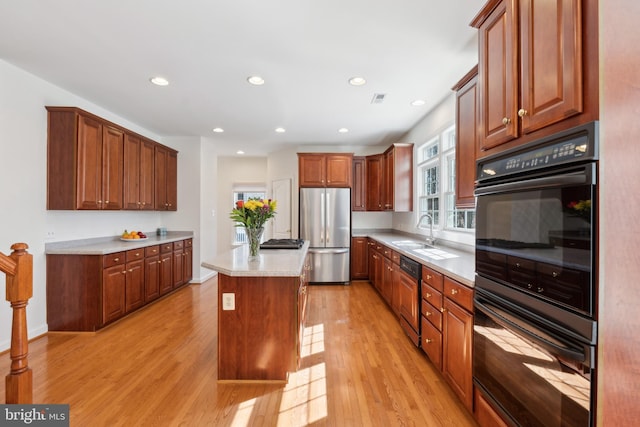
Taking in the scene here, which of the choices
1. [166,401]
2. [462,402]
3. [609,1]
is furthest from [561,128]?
[166,401]

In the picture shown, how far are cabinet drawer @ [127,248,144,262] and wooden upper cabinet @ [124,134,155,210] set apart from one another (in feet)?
2.17

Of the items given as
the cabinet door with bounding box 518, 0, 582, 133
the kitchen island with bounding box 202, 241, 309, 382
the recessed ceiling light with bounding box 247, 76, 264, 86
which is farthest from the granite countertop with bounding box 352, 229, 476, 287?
the recessed ceiling light with bounding box 247, 76, 264, 86

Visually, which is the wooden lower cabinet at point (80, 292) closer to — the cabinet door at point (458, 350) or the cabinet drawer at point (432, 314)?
the cabinet drawer at point (432, 314)

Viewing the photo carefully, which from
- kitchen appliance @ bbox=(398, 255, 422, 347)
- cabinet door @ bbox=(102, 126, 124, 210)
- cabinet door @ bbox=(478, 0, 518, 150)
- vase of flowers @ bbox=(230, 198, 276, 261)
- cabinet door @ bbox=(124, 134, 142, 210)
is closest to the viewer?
cabinet door @ bbox=(478, 0, 518, 150)

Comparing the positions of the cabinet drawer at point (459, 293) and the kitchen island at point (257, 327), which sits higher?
the cabinet drawer at point (459, 293)

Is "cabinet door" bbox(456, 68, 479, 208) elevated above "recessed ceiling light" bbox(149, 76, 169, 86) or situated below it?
below

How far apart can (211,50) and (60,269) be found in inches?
113

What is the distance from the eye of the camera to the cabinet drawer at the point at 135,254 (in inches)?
148

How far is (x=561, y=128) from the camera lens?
1.13 metres

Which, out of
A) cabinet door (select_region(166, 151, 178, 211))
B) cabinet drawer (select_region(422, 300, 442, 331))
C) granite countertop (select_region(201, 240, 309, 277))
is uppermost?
cabinet door (select_region(166, 151, 178, 211))

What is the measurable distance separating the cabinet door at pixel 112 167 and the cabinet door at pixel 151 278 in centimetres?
85

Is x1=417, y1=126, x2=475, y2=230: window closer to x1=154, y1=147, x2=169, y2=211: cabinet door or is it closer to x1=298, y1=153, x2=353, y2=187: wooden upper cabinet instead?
x1=298, y1=153, x2=353, y2=187: wooden upper cabinet

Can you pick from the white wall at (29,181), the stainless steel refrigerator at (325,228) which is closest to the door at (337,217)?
the stainless steel refrigerator at (325,228)

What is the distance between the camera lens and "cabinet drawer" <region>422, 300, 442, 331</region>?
232cm
